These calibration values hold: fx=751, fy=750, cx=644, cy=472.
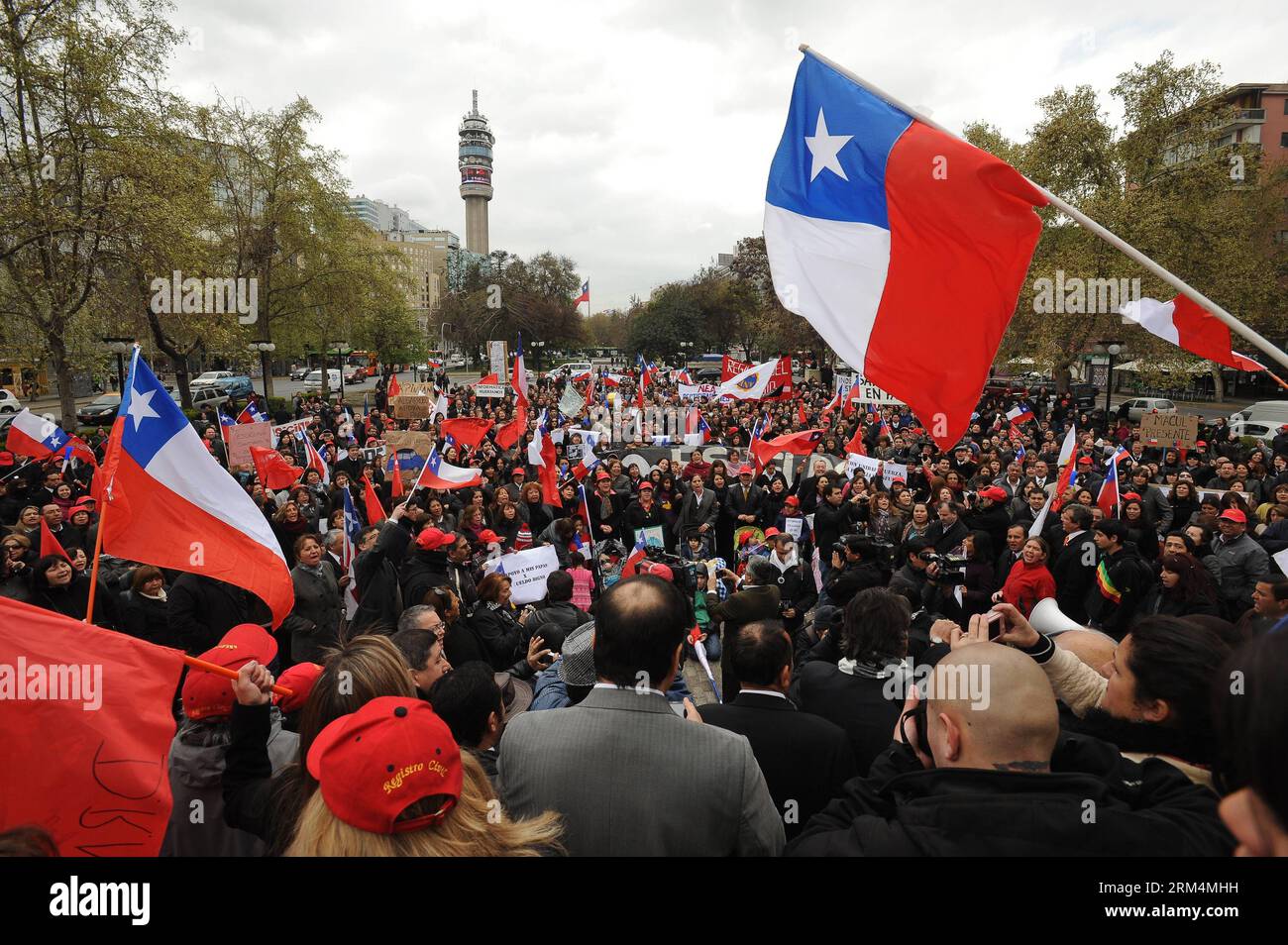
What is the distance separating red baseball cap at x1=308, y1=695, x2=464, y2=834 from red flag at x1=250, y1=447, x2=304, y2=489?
978cm

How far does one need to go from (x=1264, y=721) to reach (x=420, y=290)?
4322 cm

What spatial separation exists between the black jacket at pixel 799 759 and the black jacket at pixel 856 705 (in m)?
0.34

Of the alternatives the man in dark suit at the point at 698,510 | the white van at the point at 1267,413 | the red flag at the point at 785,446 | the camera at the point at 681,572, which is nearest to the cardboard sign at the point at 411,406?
the red flag at the point at 785,446

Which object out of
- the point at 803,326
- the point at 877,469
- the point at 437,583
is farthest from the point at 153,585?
the point at 803,326

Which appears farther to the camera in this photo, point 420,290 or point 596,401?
point 420,290

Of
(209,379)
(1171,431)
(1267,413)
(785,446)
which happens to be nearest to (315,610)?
(785,446)

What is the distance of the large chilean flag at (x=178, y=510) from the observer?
13.5 feet

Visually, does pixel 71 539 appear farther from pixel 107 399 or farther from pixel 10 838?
pixel 107 399

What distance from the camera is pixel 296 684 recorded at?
288 centimetres

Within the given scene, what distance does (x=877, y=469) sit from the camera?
37.6ft

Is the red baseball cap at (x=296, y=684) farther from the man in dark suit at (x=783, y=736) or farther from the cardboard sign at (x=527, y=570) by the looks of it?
the cardboard sign at (x=527, y=570)

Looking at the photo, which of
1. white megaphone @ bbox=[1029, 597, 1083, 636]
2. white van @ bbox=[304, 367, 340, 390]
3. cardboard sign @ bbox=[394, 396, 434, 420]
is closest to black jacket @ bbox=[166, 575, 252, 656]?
white megaphone @ bbox=[1029, 597, 1083, 636]

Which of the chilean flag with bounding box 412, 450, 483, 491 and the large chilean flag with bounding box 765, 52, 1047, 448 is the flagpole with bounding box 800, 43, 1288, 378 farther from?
the chilean flag with bounding box 412, 450, 483, 491
